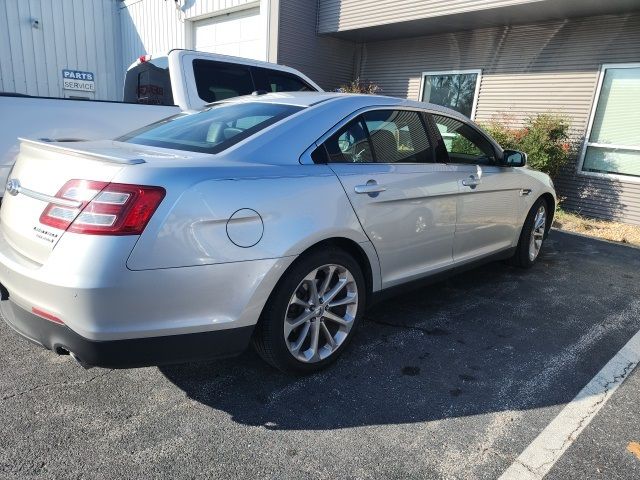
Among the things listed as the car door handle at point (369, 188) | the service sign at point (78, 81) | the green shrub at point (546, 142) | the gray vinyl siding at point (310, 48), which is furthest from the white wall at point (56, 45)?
the car door handle at point (369, 188)

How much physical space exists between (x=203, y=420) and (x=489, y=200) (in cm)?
285

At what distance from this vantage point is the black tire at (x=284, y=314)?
8.17 ft

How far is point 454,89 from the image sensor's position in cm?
1030

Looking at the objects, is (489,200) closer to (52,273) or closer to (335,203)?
(335,203)

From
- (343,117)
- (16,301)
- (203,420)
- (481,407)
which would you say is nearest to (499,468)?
(481,407)

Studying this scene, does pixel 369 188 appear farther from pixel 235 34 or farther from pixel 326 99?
pixel 235 34

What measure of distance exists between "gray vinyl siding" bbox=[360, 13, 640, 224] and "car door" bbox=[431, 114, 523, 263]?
4734 millimetres

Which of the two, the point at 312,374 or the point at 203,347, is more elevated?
the point at 203,347

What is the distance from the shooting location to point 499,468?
2164mm

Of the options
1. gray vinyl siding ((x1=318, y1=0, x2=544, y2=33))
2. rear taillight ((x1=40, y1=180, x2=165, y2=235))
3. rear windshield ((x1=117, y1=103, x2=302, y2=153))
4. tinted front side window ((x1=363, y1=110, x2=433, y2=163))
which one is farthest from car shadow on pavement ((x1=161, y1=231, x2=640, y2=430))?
gray vinyl siding ((x1=318, y1=0, x2=544, y2=33))

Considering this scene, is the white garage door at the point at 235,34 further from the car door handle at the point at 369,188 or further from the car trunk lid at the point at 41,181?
the car trunk lid at the point at 41,181

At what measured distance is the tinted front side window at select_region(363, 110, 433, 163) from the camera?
314cm

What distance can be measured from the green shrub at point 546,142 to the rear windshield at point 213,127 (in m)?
6.25

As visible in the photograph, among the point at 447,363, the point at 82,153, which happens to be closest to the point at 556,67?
the point at 447,363
